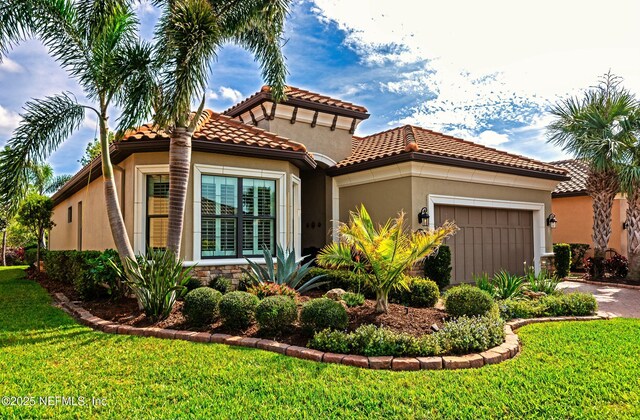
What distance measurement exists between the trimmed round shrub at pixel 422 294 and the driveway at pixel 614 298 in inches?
154

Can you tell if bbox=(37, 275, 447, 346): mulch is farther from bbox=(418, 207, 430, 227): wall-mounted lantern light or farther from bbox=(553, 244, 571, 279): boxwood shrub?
bbox=(553, 244, 571, 279): boxwood shrub

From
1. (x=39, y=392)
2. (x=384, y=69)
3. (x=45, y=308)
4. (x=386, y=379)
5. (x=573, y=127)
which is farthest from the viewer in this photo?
(x=573, y=127)

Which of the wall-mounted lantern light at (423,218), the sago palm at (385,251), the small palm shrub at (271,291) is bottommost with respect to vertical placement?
the small palm shrub at (271,291)

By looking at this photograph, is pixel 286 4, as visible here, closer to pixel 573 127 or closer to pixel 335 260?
pixel 335 260

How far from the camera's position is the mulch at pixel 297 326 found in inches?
246

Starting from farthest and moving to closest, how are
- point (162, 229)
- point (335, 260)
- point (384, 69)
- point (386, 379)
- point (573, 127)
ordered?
point (573, 127) → point (384, 69) → point (162, 229) → point (335, 260) → point (386, 379)

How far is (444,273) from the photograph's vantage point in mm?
10789

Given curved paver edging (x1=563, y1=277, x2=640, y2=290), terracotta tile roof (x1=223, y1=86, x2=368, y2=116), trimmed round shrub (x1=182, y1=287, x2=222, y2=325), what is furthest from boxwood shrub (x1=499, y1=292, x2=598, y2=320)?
terracotta tile roof (x1=223, y1=86, x2=368, y2=116)

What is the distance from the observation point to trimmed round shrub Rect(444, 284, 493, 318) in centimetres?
696

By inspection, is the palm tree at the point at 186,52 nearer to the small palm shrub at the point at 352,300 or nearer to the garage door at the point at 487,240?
the small palm shrub at the point at 352,300

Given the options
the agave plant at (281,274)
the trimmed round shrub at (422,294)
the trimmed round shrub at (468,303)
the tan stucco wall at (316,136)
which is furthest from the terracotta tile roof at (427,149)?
the trimmed round shrub at (468,303)

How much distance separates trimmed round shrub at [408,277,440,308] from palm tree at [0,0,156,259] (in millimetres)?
5493

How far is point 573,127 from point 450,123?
4.25m

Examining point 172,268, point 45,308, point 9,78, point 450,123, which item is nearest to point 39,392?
point 172,268
